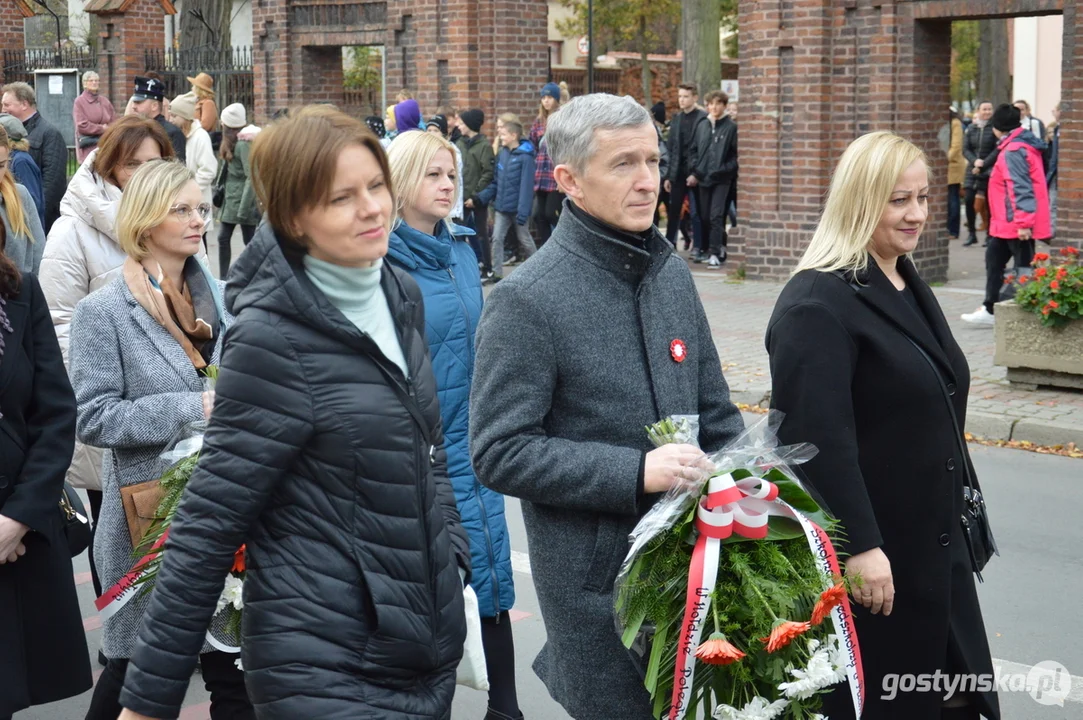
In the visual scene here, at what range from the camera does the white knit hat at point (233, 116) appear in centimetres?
1636

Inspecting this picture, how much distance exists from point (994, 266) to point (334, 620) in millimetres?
11031

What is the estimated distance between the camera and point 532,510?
3.35m

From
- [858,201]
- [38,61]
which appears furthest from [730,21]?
[858,201]

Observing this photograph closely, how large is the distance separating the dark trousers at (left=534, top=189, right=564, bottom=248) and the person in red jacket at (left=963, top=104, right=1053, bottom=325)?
18.0 ft

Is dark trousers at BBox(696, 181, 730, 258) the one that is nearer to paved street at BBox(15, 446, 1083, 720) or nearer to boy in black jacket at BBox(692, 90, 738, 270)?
boy in black jacket at BBox(692, 90, 738, 270)

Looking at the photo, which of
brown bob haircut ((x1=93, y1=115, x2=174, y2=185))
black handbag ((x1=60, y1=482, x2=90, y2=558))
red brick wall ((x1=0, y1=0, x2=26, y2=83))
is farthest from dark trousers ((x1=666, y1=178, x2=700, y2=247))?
red brick wall ((x1=0, y1=0, x2=26, y2=83))

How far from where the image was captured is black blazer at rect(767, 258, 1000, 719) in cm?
360

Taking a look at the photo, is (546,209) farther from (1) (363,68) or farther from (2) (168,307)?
(1) (363,68)

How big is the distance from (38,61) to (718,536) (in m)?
28.0

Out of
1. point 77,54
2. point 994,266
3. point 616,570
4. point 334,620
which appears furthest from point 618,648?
point 77,54

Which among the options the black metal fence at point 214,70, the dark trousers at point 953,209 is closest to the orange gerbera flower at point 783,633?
the dark trousers at point 953,209

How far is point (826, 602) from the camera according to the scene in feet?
9.97

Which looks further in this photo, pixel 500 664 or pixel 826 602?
pixel 500 664

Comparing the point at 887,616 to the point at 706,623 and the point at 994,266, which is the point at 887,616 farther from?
the point at 994,266
